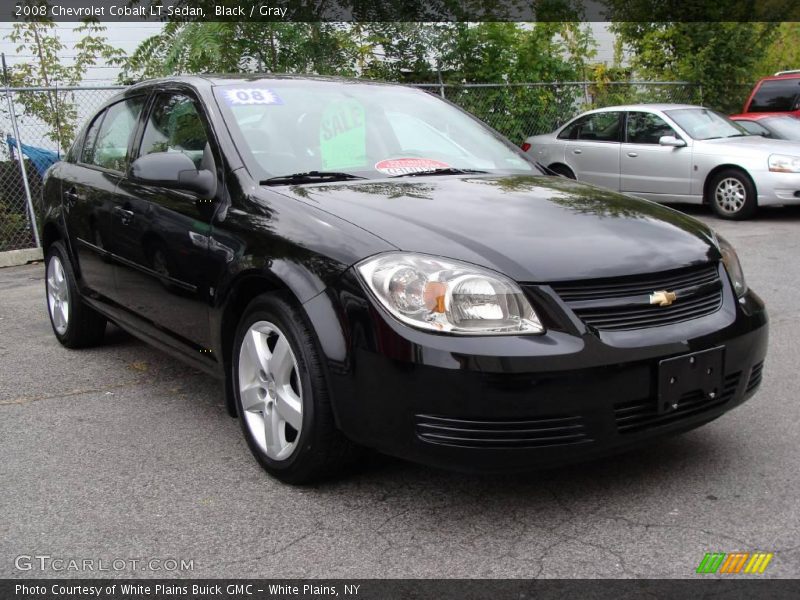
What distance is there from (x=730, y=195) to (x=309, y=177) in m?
8.66

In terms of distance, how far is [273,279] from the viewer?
3322 millimetres

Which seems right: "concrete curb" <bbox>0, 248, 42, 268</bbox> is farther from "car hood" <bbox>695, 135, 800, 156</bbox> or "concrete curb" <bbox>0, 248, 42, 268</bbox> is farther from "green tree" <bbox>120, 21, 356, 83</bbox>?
"car hood" <bbox>695, 135, 800, 156</bbox>

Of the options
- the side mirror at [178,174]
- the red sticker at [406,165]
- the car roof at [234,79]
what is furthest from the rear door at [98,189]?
the red sticker at [406,165]

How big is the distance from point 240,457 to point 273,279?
0.89m

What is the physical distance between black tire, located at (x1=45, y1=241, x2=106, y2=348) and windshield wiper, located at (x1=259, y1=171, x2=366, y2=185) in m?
2.17

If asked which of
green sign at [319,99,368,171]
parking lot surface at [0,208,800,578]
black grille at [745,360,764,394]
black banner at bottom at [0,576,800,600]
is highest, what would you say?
green sign at [319,99,368,171]

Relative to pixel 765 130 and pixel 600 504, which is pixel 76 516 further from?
pixel 765 130

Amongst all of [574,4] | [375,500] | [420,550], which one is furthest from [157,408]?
[574,4]

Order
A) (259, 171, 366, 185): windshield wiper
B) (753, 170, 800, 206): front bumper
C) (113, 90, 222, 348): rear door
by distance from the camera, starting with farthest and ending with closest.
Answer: (753, 170, 800, 206): front bumper → (113, 90, 222, 348): rear door → (259, 171, 366, 185): windshield wiper

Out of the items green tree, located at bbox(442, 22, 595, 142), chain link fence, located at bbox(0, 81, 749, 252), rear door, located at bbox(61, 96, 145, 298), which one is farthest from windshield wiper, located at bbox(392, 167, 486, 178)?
green tree, located at bbox(442, 22, 595, 142)

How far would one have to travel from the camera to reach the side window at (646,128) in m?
11.9

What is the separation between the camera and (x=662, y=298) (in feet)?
10.0

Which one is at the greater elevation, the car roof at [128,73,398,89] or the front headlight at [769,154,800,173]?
the car roof at [128,73,398,89]

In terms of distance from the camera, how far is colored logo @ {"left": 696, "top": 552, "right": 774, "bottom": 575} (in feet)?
8.90
